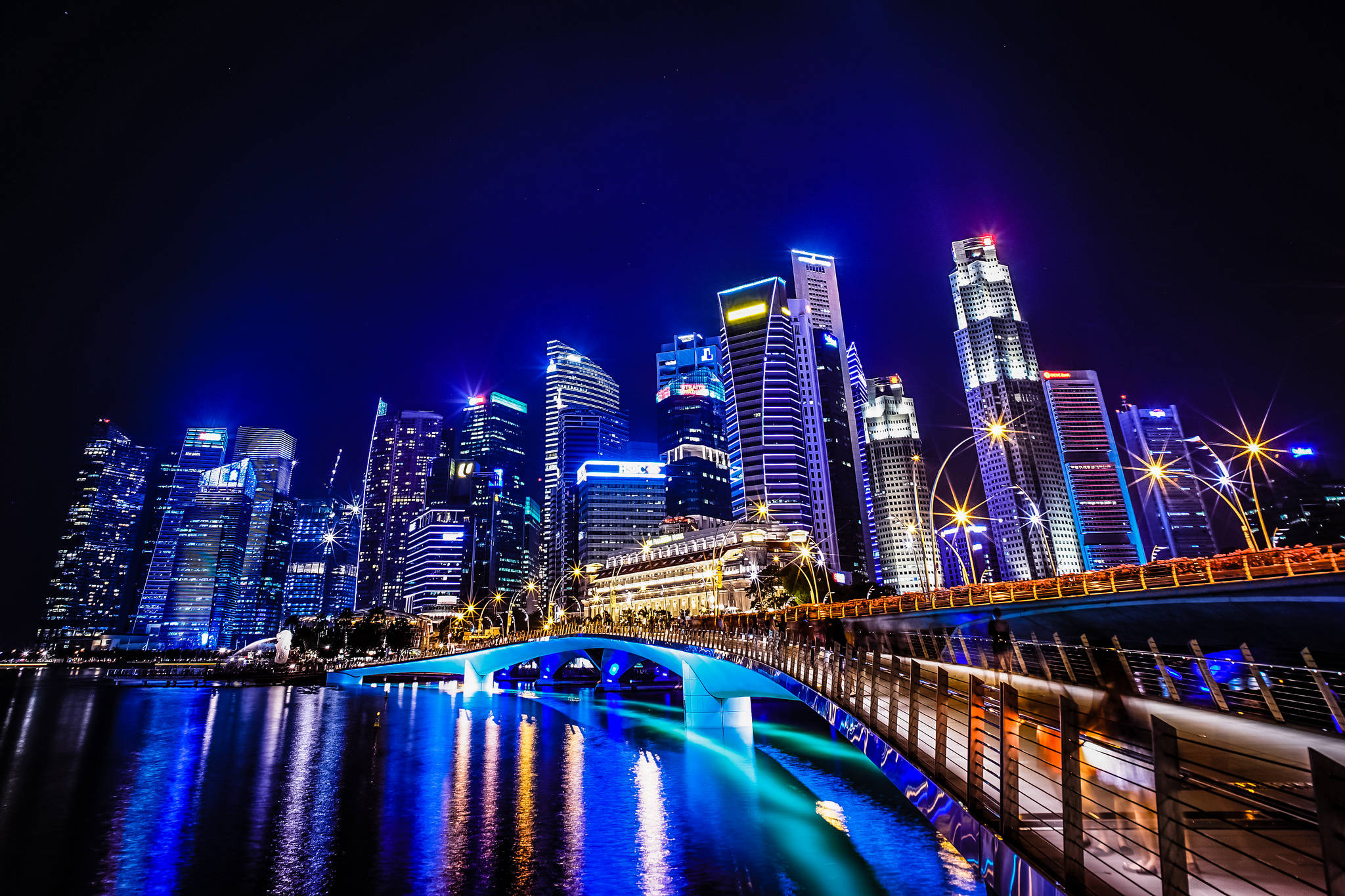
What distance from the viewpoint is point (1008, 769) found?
711 centimetres

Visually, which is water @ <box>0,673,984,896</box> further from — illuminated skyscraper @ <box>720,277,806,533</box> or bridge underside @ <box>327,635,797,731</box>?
illuminated skyscraper @ <box>720,277,806,533</box>

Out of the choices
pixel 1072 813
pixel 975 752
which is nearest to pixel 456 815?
pixel 975 752

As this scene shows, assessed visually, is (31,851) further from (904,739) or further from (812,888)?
(904,739)

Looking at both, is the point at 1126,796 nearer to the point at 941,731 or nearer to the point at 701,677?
the point at 941,731

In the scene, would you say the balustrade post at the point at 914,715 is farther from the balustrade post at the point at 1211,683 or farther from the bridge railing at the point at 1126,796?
→ the balustrade post at the point at 1211,683

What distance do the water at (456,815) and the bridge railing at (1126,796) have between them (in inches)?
356

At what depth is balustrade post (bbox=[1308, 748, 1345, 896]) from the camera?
318 centimetres

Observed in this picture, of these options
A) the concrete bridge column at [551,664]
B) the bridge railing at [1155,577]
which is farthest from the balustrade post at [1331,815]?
the concrete bridge column at [551,664]

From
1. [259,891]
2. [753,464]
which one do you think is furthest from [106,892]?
[753,464]

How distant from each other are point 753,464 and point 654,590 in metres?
47.3

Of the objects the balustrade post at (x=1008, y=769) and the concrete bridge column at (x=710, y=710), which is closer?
the balustrade post at (x=1008, y=769)

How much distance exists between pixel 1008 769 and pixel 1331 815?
13.7 ft

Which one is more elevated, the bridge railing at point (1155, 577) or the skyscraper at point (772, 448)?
the skyscraper at point (772, 448)

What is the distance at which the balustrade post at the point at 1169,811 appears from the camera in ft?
14.2
